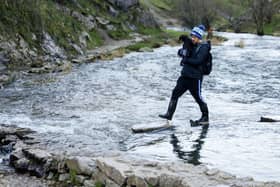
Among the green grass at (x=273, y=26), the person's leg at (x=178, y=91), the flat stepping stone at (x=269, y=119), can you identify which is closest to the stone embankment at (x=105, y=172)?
the person's leg at (x=178, y=91)

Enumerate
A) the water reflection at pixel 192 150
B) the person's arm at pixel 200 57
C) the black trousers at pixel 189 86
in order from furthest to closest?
the black trousers at pixel 189 86, the person's arm at pixel 200 57, the water reflection at pixel 192 150

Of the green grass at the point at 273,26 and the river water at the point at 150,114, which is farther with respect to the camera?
the green grass at the point at 273,26

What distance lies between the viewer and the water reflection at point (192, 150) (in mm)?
11843

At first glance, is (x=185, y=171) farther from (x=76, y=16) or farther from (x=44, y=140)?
(x=76, y=16)

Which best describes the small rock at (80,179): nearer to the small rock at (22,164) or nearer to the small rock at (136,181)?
the small rock at (136,181)

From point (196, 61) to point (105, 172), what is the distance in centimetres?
556

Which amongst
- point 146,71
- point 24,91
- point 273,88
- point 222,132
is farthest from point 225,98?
point 146,71

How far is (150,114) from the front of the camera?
59.8ft

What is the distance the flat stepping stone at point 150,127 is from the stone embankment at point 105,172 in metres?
2.91

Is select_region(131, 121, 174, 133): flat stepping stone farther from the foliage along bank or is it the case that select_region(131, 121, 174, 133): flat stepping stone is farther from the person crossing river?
the foliage along bank

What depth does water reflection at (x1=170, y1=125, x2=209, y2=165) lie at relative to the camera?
1184 cm

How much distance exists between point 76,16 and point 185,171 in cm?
5182

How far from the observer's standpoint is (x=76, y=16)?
195ft

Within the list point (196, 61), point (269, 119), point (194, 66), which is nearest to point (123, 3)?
point (269, 119)
